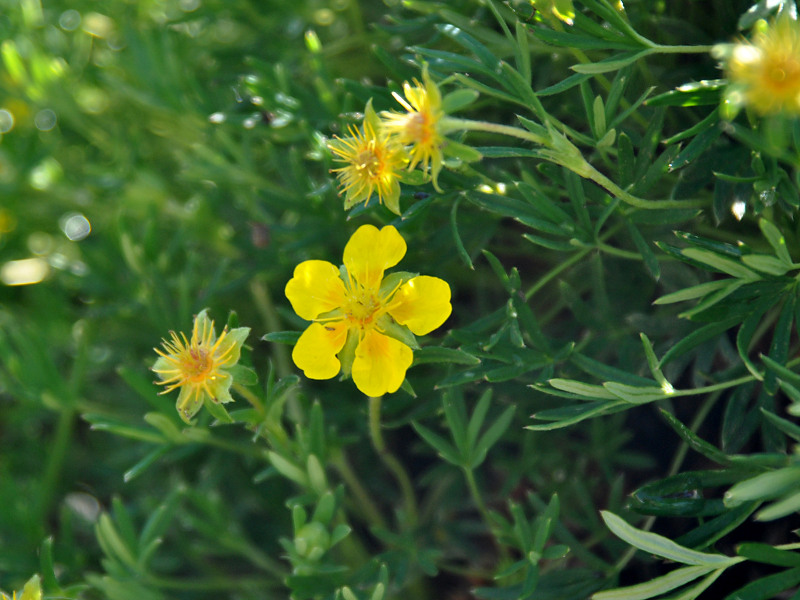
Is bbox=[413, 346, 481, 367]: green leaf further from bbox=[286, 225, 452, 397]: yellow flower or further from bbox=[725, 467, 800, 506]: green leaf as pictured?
bbox=[725, 467, 800, 506]: green leaf

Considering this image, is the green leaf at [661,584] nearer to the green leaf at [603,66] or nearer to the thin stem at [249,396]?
the thin stem at [249,396]

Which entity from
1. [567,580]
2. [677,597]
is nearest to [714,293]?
[677,597]

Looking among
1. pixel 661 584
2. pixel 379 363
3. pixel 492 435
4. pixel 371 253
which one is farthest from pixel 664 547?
pixel 371 253

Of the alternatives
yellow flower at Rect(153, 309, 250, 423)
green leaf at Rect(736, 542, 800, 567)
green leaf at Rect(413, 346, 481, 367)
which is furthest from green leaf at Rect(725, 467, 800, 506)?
yellow flower at Rect(153, 309, 250, 423)

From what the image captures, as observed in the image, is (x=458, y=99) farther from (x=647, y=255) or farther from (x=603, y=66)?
(x=647, y=255)

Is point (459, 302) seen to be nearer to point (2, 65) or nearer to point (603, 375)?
point (603, 375)

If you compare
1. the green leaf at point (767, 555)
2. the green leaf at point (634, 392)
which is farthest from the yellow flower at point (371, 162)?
the green leaf at point (767, 555)

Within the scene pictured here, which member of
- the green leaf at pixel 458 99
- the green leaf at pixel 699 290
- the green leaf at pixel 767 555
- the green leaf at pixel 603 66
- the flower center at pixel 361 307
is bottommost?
the green leaf at pixel 767 555

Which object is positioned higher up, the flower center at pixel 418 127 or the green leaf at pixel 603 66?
the green leaf at pixel 603 66
